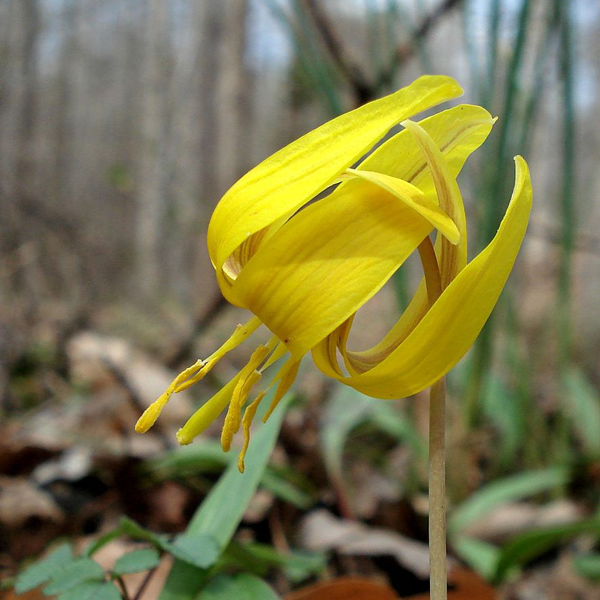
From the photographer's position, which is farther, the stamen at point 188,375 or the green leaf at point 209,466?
the green leaf at point 209,466

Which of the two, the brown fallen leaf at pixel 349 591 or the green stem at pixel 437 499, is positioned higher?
the green stem at pixel 437 499

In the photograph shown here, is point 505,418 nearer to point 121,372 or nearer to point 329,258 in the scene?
point 121,372

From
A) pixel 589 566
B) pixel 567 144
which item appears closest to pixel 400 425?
pixel 589 566

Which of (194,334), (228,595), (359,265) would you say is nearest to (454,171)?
(359,265)

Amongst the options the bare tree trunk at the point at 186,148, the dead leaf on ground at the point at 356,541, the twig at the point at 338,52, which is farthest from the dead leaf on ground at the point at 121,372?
the bare tree trunk at the point at 186,148

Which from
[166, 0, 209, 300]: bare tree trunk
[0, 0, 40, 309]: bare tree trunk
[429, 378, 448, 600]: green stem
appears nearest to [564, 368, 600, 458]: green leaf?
[429, 378, 448, 600]: green stem


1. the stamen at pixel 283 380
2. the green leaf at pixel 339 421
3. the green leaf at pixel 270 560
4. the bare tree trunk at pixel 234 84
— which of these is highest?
the bare tree trunk at pixel 234 84

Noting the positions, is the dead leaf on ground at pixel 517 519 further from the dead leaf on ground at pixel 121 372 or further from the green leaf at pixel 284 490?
the dead leaf on ground at pixel 121 372

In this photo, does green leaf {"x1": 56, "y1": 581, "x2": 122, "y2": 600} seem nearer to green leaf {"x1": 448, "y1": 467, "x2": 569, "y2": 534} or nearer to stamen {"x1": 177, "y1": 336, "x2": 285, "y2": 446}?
stamen {"x1": 177, "y1": 336, "x2": 285, "y2": 446}
